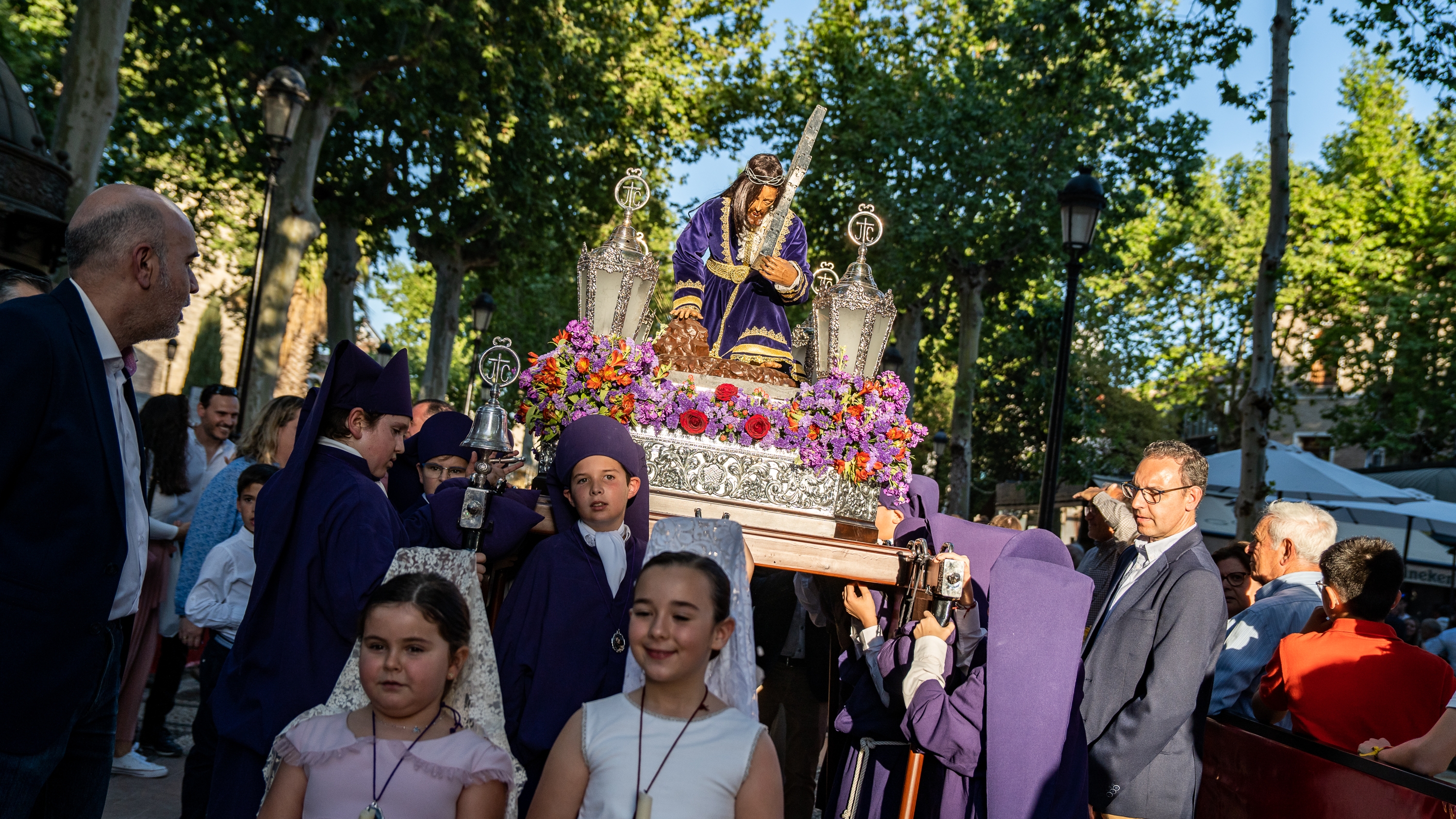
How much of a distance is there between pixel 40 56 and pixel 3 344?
17702 millimetres

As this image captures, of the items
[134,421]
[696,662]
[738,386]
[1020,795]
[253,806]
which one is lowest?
[253,806]

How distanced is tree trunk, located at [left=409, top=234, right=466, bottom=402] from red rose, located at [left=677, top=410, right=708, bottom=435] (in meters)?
18.5

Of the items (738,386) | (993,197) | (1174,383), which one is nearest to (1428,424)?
(1174,383)

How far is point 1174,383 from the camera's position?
34469 mm

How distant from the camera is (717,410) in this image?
209 inches

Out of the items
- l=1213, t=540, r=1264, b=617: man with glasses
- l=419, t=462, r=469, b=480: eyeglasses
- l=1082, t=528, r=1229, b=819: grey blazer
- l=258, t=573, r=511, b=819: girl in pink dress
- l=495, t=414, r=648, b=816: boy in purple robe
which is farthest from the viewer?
l=1213, t=540, r=1264, b=617: man with glasses

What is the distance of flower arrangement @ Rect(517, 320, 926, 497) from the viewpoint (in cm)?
520

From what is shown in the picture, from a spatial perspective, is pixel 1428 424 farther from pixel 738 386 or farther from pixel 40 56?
pixel 40 56

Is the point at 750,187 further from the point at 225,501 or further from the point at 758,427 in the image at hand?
the point at 225,501

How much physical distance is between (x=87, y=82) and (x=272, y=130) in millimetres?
2072

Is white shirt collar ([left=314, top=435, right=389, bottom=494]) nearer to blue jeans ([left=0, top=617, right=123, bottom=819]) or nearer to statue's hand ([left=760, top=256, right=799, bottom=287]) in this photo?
blue jeans ([left=0, top=617, right=123, bottom=819])

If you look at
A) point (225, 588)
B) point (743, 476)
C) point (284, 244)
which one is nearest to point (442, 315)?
point (284, 244)

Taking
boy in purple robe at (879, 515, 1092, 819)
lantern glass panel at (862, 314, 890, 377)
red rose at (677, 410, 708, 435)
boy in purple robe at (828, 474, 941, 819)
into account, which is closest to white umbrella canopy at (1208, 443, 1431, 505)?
lantern glass panel at (862, 314, 890, 377)

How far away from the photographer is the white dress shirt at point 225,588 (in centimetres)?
565
